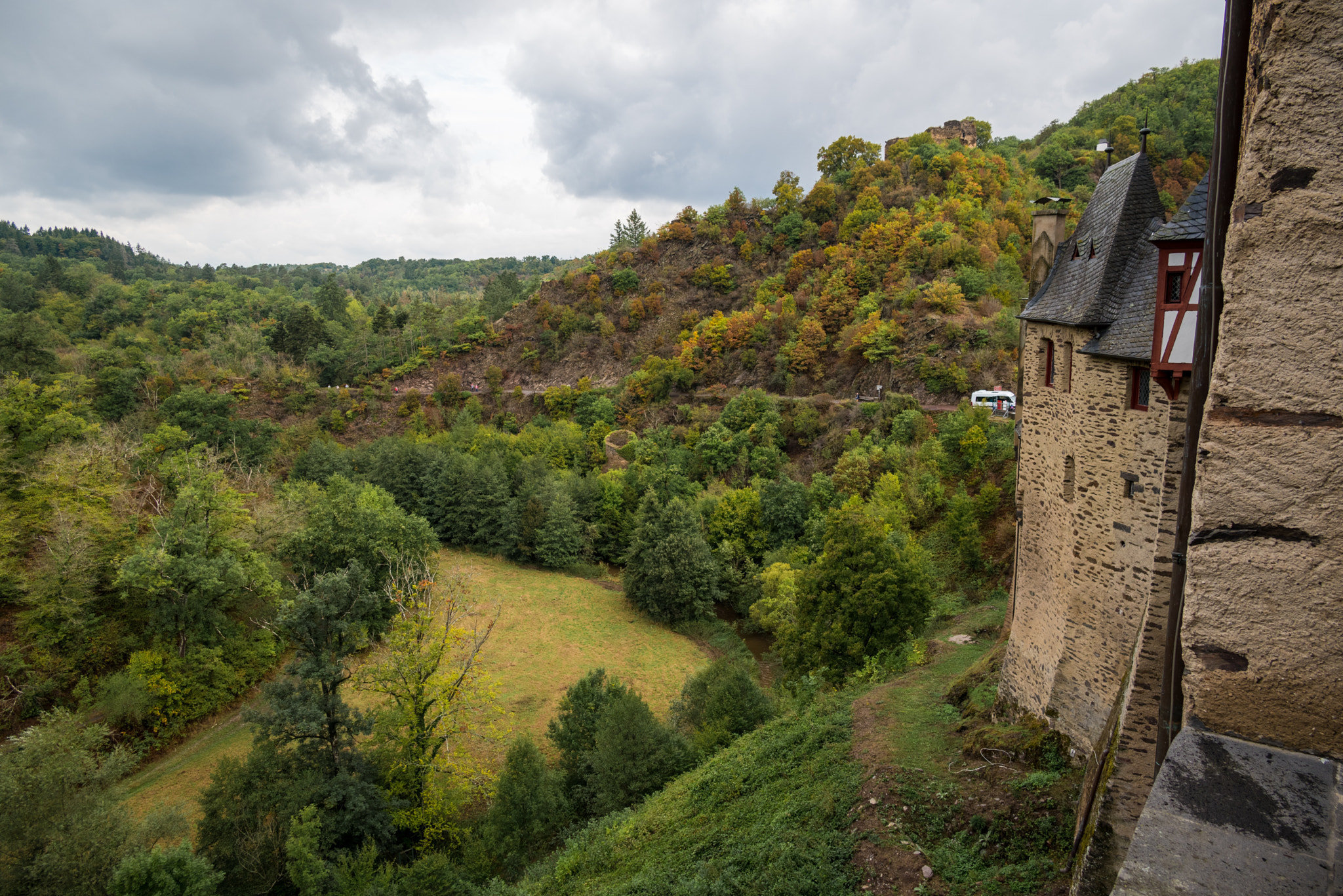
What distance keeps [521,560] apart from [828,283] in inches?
1123

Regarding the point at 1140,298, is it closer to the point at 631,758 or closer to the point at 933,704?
the point at 933,704

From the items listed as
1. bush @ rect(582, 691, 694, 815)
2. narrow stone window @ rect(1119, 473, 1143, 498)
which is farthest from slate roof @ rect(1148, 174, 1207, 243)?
bush @ rect(582, 691, 694, 815)

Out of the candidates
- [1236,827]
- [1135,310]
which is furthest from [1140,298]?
[1236,827]

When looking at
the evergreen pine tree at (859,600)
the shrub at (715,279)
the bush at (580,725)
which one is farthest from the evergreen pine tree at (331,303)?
the evergreen pine tree at (859,600)

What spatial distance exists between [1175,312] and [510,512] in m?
36.8

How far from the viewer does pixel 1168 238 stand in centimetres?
755

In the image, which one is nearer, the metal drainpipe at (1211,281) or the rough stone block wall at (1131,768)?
the metal drainpipe at (1211,281)

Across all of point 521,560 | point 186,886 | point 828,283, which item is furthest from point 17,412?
point 828,283

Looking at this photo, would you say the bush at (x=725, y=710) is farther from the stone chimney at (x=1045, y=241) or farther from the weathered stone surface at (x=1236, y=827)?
the weathered stone surface at (x=1236, y=827)

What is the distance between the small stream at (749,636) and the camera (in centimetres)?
3055

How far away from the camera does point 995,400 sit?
32.5 m

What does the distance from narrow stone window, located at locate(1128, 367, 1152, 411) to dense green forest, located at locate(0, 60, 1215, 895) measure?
6.66 m

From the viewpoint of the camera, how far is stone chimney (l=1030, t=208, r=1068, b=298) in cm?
1227

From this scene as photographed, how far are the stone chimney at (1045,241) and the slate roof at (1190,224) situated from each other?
4404 millimetres
